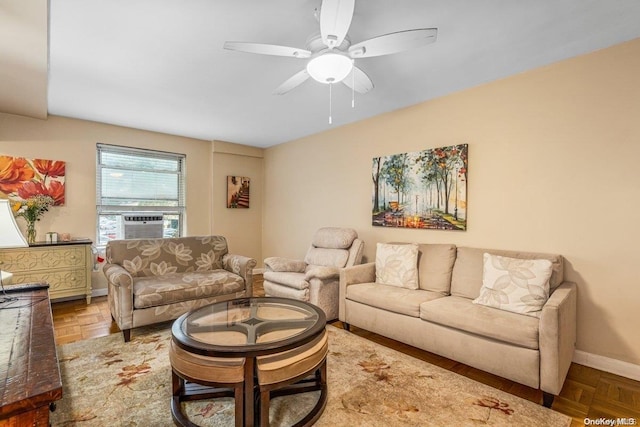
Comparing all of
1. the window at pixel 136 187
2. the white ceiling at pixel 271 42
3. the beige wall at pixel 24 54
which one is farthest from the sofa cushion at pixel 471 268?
the window at pixel 136 187

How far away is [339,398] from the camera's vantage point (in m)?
1.94

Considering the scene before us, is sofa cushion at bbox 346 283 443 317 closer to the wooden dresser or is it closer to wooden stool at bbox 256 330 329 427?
wooden stool at bbox 256 330 329 427

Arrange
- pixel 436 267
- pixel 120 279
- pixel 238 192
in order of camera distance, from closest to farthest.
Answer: pixel 120 279
pixel 436 267
pixel 238 192

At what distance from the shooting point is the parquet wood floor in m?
1.84

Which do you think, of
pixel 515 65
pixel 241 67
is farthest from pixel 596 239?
pixel 241 67

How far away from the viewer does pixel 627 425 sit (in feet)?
5.69

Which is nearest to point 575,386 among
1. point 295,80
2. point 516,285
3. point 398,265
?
point 516,285

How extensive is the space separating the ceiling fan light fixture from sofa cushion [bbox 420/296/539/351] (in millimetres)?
1848

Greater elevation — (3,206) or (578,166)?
(578,166)

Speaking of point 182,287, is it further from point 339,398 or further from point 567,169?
point 567,169

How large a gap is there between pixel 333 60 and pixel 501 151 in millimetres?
1897

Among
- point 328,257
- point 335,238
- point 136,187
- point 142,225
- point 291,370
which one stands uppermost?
point 136,187

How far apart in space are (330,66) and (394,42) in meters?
0.39

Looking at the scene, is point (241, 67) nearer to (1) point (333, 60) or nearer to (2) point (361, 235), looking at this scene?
(1) point (333, 60)
